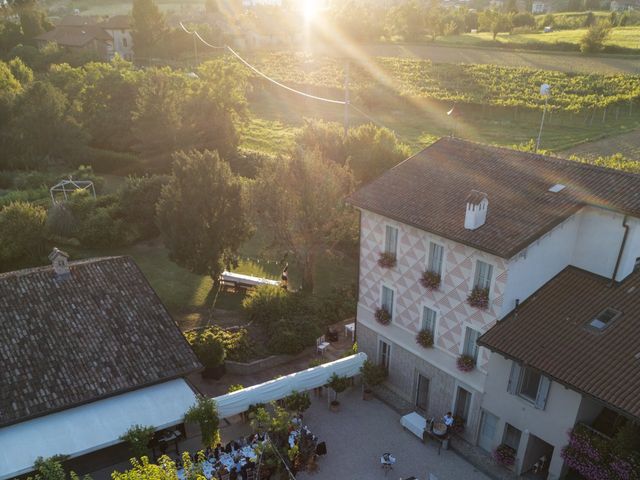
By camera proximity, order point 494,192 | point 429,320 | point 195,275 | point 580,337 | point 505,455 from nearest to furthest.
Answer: point 580,337
point 505,455
point 494,192
point 429,320
point 195,275

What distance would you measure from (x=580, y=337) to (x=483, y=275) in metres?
3.42

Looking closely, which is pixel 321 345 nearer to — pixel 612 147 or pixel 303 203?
pixel 303 203

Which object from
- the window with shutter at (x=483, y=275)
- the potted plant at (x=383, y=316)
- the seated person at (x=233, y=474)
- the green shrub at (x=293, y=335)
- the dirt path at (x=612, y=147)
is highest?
the window with shutter at (x=483, y=275)

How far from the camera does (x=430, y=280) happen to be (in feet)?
62.5

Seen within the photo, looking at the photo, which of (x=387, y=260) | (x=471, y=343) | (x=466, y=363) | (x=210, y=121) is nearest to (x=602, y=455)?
(x=466, y=363)

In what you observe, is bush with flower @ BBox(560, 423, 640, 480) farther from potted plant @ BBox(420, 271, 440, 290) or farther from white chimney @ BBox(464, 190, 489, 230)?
white chimney @ BBox(464, 190, 489, 230)

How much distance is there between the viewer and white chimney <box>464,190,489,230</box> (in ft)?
55.9

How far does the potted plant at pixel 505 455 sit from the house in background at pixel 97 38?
317ft

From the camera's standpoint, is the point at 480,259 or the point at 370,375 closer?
the point at 480,259

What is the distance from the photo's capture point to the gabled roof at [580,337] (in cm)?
1451

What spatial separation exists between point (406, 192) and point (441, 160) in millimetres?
2595

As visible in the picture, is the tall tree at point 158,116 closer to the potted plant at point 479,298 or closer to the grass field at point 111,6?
the potted plant at point 479,298

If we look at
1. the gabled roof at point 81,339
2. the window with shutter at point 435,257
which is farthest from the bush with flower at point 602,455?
the gabled roof at point 81,339

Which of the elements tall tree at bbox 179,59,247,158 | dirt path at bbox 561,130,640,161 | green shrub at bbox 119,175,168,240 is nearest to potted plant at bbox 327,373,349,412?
green shrub at bbox 119,175,168,240
